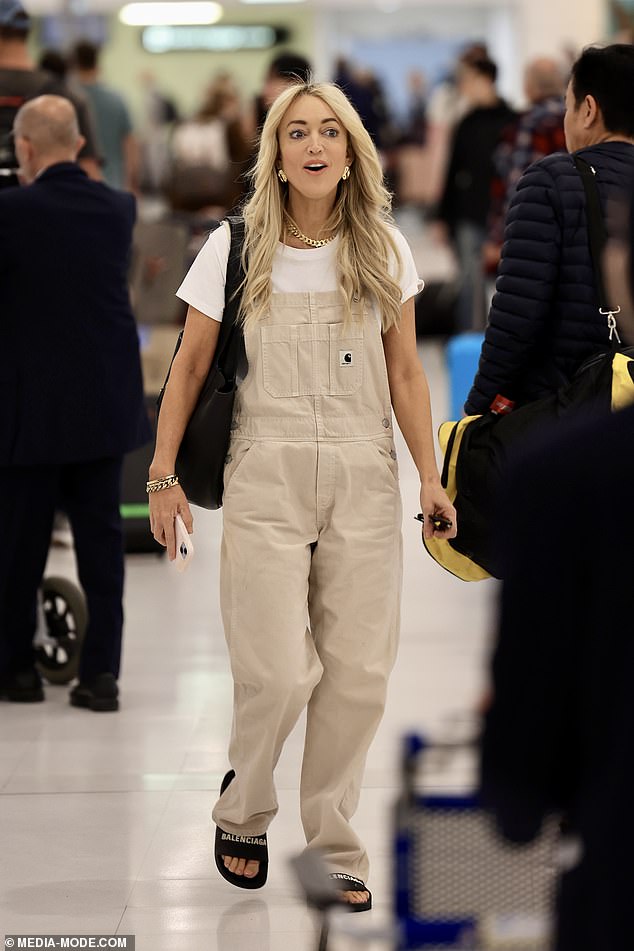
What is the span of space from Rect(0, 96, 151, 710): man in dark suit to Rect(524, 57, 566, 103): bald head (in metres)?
3.71

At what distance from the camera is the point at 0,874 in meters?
3.80

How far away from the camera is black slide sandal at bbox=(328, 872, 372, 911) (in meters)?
3.37

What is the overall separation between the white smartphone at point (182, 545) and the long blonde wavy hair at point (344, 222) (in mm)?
454

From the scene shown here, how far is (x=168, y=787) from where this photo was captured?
14.4 ft

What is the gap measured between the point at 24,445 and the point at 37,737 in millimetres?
893

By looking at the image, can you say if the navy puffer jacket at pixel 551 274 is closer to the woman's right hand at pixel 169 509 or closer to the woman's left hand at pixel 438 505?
the woman's left hand at pixel 438 505

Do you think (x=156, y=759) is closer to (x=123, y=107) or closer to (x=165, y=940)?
(x=165, y=940)

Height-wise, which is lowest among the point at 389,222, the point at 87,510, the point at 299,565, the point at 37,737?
the point at 37,737

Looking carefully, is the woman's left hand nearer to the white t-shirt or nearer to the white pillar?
the white t-shirt

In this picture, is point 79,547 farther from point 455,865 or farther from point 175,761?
point 455,865

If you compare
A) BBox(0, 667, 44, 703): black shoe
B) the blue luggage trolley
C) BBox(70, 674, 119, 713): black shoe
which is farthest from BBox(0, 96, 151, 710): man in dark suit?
the blue luggage trolley

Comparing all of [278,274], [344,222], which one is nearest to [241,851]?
[278,274]

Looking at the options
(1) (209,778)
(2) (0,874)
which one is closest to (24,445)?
(1) (209,778)

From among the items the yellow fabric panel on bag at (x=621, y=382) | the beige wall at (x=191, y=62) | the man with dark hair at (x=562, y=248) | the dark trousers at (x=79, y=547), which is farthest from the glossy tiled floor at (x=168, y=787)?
the beige wall at (x=191, y=62)
